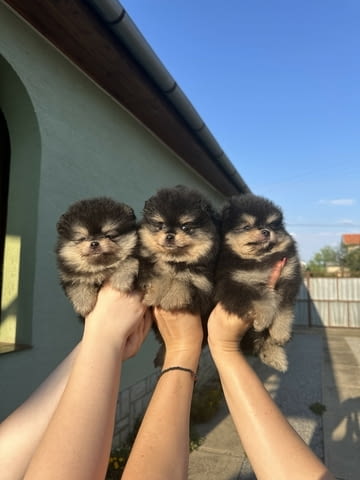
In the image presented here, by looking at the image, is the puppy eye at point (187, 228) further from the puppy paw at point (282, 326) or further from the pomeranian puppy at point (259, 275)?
the puppy paw at point (282, 326)

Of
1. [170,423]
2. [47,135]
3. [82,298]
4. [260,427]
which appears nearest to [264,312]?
[260,427]

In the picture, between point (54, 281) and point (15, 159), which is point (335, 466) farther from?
point (15, 159)

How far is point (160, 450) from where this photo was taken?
1.24 m

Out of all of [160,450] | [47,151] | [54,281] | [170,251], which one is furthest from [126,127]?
[160,450]

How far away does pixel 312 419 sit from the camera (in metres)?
5.43

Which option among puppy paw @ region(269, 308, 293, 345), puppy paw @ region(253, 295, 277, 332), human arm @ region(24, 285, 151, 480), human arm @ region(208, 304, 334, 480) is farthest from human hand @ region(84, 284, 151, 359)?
puppy paw @ region(269, 308, 293, 345)

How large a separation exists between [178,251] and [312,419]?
479cm

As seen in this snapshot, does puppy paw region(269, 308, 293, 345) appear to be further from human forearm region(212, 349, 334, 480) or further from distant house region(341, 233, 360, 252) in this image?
distant house region(341, 233, 360, 252)

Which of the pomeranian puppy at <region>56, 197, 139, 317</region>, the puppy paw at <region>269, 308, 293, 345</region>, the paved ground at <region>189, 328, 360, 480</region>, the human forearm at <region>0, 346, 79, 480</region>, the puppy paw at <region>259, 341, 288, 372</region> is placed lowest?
the paved ground at <region>189, 328, 360, 480</region>

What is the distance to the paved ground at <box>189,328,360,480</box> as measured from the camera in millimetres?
3998

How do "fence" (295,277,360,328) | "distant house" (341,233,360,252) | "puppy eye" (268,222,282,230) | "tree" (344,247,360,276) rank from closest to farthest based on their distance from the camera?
1. "puppy eye" (268,222,282,230)
2. "fence" (295,277,360,328)
3. "tree" (344,247,360,276)
4. "distant house" (341,233,360,252)

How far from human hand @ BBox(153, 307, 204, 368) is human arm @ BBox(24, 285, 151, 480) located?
0.23 meters

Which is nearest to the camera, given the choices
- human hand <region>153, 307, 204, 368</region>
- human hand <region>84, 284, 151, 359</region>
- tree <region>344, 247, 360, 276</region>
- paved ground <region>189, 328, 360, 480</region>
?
human hand <region>84, 284, 151, 359</region>

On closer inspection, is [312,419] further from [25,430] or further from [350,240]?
[350,240]
